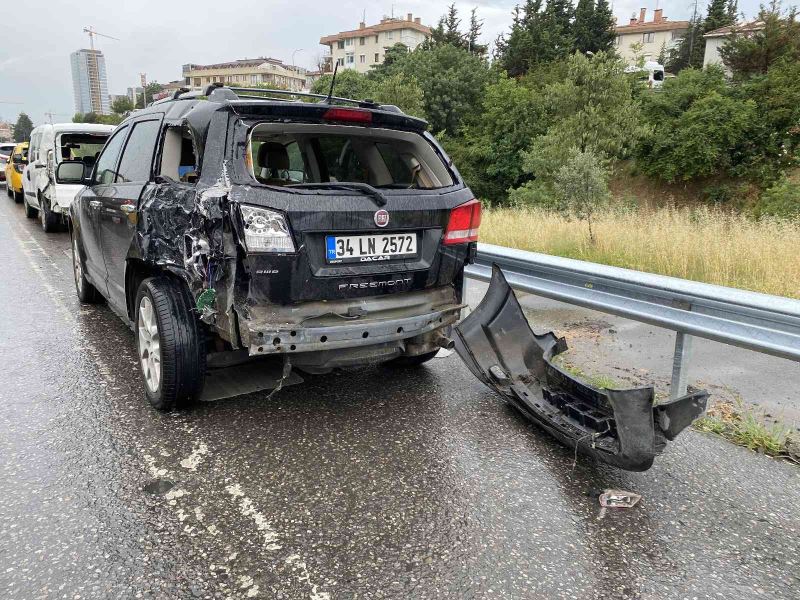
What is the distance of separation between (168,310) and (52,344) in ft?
7.38

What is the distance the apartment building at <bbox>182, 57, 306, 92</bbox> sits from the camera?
12319 centimetres

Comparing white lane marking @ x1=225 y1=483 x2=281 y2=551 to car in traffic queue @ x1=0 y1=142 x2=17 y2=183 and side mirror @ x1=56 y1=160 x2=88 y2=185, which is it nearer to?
side mirror @ x1=56 y1=160 x2=88 y2=185

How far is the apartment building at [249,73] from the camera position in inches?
4850

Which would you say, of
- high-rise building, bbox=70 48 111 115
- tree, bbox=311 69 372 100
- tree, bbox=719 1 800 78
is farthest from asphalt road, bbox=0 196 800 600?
high-rise building, bbox=70 48 111 115

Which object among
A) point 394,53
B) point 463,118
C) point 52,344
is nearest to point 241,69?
point 394,53

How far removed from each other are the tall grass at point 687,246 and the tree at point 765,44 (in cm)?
3318

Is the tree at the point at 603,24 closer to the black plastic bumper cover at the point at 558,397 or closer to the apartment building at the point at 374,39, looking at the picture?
the apartment building at the point at 374,39

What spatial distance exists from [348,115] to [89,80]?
21244 centimetres

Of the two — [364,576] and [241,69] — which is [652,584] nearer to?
[364,576]

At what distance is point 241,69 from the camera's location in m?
127

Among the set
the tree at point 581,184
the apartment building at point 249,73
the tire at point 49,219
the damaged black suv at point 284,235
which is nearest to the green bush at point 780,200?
the tree at point 581,184

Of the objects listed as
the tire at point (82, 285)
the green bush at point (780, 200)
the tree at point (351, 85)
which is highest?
the tree at point (351, 85)

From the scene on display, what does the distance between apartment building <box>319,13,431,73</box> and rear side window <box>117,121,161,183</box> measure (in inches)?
3977

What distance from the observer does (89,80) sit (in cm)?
18125
